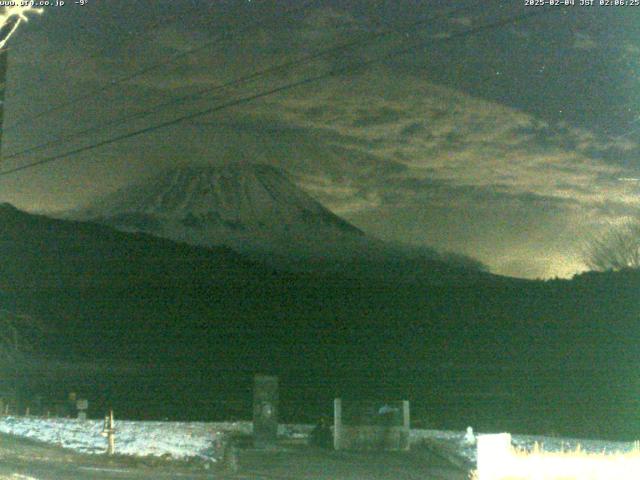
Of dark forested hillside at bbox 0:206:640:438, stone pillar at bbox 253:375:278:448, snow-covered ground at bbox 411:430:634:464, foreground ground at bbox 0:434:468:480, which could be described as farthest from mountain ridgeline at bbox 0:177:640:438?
foreground ground at bbox 0:434:468:480

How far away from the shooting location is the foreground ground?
16.9 m

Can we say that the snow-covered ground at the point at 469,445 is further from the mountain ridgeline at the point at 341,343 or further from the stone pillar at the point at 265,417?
the mountain ridgeline at the point at 341,343

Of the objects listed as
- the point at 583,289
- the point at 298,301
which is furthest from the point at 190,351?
the point at 583,289

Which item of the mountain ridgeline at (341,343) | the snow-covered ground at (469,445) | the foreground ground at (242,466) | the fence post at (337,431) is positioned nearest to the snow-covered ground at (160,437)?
the snow-covered ground at (469,445)

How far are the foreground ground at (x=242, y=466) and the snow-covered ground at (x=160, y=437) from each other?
1.45 meters

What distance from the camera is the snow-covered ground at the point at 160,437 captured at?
25141 millimetres

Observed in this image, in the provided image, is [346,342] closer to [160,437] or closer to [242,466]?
[160,437]

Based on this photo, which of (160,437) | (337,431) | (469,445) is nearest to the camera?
(337,431)

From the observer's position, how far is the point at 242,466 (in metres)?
22.0

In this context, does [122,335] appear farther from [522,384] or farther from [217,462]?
[217,462]

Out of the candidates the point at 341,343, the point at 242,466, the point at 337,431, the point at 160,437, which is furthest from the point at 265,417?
the point at 341,343

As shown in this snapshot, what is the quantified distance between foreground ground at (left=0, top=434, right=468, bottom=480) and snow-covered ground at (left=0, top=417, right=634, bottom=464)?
145 centimetres

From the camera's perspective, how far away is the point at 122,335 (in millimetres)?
148625

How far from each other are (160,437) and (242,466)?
8956 mm
